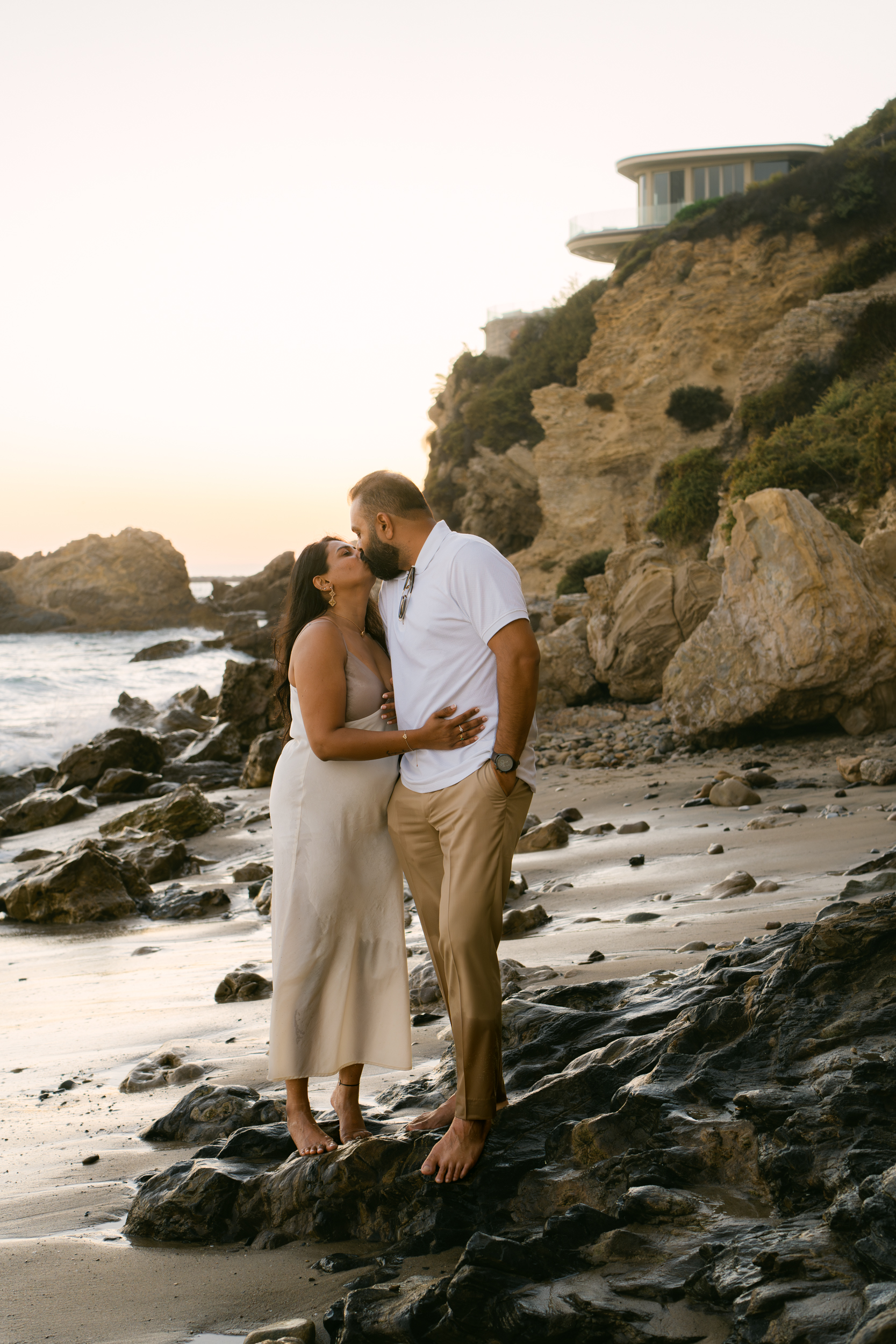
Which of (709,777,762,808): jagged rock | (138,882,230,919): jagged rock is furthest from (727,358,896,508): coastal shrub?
(138,882,230,919): jagged rock

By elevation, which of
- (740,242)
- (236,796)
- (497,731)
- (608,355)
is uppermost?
(740,242)

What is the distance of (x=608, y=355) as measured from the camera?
33.9 m

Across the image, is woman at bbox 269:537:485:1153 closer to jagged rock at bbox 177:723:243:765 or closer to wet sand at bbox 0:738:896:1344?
wet sand at bbox 0:738:896:1344

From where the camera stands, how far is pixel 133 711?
20.6 meters

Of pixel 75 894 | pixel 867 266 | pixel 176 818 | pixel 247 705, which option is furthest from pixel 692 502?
pixel 75 894

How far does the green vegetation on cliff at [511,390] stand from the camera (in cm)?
3881

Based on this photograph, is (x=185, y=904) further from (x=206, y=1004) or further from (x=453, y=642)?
(x=453, y=642)

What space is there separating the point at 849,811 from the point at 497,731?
4570 millimetres

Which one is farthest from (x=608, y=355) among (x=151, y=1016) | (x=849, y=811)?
(x=151, y=1016)

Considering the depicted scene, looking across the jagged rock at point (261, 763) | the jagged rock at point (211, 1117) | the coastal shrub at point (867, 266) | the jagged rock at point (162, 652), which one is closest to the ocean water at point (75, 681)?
the jagged rock at point (162, 652)

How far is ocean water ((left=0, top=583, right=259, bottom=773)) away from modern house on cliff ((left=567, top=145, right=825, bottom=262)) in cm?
2736

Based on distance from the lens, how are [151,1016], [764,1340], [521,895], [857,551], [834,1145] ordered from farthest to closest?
[857,551] < [521,895] < [151,1016] < [834,1145] < [764,1340]

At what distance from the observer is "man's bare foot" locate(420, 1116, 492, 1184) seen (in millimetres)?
2695

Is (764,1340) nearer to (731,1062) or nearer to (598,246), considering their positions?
(731,1062)
